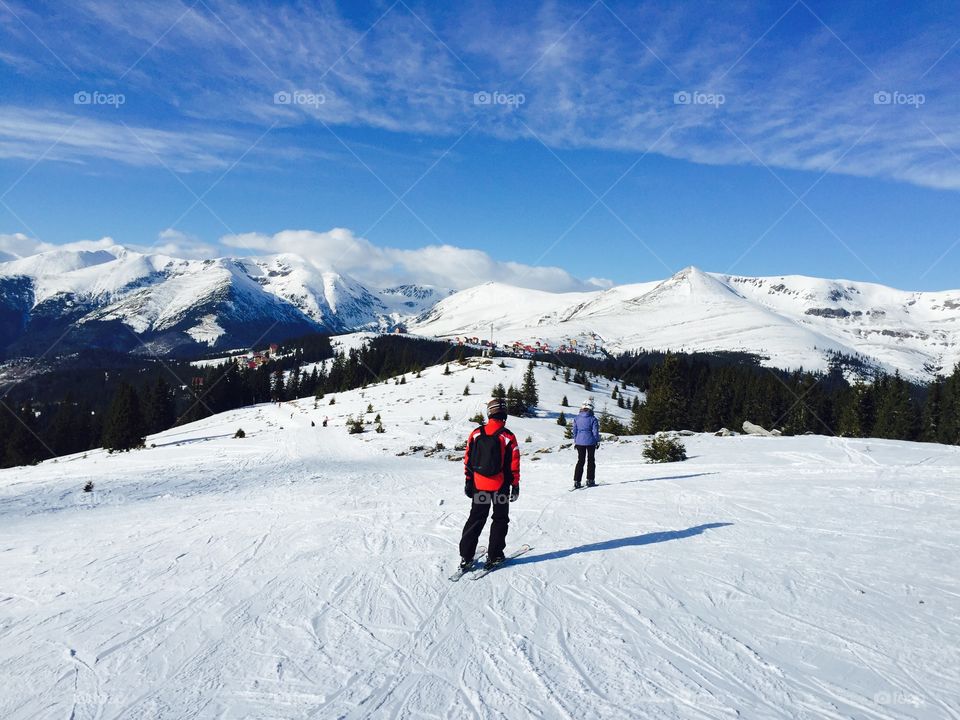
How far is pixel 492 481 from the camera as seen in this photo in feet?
24.3

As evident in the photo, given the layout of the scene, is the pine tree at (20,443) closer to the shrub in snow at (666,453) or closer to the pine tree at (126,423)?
the pine tree at (126,423)

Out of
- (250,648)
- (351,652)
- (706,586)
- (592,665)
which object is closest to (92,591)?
(250,648)

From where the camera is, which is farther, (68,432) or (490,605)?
(68,432)

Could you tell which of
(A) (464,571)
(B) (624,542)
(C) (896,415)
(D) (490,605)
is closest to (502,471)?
(A) (464,571)

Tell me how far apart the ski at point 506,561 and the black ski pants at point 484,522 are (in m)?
0.19

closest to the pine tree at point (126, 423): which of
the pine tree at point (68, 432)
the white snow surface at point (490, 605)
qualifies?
the pine tree at point (68, 432)

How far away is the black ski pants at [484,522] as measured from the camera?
7387 mm

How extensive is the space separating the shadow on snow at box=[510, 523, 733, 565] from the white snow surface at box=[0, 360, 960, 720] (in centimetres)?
8

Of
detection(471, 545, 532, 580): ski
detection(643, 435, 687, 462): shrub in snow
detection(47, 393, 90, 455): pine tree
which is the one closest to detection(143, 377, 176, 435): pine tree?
detection(47, 393, 90, 455): pine tree

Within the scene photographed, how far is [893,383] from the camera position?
191 ft

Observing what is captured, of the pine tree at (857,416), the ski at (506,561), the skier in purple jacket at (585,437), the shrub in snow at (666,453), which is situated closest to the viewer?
the ski at (506,561)

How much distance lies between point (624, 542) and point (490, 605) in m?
3.42

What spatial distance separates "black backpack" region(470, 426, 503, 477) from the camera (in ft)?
24.2

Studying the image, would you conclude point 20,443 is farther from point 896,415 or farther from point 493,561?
point 896,415
